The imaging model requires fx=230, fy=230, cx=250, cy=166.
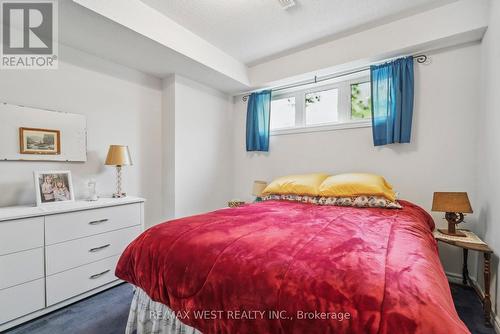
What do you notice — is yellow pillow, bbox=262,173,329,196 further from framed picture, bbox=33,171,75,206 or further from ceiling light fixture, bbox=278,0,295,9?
framed picture, bbox=33,171,75,206

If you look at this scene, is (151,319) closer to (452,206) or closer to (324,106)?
(452,206)

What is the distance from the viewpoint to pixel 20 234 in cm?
159

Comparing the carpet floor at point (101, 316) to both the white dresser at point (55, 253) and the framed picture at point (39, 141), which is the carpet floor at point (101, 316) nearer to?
the white dresser at point (55, 253)

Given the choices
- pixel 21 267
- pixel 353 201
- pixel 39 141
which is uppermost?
pixel 39 141

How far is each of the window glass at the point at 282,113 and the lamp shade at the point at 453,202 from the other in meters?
1.88

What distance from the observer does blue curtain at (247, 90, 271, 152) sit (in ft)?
10.8

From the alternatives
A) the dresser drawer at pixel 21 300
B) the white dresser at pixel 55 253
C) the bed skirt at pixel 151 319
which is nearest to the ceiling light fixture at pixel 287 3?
the white dresser at pixel 55 253

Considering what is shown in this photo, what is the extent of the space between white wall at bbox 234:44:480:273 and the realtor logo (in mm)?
3006

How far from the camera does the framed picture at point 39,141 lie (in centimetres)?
196

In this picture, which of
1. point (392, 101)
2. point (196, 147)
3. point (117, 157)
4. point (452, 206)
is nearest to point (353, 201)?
point (452, 206)

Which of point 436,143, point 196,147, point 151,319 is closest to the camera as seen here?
point 151,319

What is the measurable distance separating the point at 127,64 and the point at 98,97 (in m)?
0.51

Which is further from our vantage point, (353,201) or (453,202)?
(353,201)

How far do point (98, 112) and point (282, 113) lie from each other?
2.30 m
